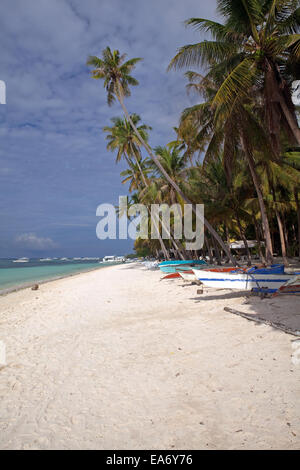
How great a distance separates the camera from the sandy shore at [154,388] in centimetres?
240

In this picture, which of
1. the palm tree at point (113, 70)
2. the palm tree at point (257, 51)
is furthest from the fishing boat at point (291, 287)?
the palm tree at point (113, 70)

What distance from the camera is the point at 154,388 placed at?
325cm

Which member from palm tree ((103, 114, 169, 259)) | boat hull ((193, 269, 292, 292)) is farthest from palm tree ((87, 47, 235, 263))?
boat hull ((193, 269, 292, 292))

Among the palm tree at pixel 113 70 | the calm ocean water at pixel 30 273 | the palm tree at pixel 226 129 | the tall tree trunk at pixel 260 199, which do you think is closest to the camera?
the palm tree at pixel 226 129

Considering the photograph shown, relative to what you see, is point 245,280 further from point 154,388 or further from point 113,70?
point 113,70

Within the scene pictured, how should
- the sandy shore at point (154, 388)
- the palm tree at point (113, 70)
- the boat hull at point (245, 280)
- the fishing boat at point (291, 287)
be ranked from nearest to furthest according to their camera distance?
the sandy shore at point (154, 388) < the fishing boat at point (291, 287) < the boat hull at point (245, 280) < the palm tree at point (113, 70)

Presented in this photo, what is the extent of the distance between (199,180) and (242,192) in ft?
12.9

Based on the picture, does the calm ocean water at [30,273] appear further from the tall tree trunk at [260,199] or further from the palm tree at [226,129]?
the tall tree trunk at [260,199]

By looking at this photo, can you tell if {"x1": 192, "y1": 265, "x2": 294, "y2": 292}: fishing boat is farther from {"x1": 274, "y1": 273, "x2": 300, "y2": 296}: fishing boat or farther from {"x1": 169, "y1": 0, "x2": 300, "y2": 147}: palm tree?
{"x1": 169, "y1": 0, "x2": 300, "y2": 147}: palm tree

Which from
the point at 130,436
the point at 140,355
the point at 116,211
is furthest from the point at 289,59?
the point at 116,211

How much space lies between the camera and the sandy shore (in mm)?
2404

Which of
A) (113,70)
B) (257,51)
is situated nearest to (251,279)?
(257,51)
